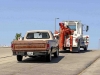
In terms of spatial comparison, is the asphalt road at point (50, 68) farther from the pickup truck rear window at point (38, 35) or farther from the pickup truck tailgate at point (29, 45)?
the pickup truck rear window at point (38, 35)

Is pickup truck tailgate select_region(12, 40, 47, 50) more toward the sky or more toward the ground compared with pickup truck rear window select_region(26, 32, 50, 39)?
more toward the ground

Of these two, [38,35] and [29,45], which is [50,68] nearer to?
[29,45]

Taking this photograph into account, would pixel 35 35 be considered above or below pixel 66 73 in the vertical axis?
above

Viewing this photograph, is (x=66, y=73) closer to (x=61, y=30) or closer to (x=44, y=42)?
(x=44, y=42)

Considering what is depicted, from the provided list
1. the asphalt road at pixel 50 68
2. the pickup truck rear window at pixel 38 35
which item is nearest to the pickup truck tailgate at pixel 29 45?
the asphalt road at pixel 50 68

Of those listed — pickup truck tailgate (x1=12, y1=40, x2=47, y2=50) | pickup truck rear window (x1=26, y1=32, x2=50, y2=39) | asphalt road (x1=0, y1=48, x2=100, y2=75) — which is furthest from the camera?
pickup truck rear window (x1=26, y1=32, x2=50, y2=39)

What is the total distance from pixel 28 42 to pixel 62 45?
35.1 ft

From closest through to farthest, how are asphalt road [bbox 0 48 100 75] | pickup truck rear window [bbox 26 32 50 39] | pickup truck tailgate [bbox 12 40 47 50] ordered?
asphalt road [bbox 0 48 100 75], pickup truck tailgate [bbox 12 40 47 50], pickup truck rear window [bbox 26 32 50 39]

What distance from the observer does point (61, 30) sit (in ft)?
90.9

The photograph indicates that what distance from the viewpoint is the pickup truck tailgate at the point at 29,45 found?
1590 centimetres

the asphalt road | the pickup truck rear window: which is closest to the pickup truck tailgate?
the asphalt road

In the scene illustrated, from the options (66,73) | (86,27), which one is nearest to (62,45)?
(86,27)

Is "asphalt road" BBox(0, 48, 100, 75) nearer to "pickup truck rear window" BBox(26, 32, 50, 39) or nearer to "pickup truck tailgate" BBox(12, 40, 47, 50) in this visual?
"pickup truck tailgate" BBox(12, 40, 47, 50)

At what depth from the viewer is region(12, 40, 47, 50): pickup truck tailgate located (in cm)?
1590
